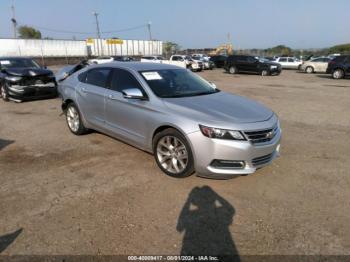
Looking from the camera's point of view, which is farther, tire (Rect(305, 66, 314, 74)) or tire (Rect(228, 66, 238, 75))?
tire (Rect(305, 66, 314, 74))

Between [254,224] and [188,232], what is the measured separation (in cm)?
74

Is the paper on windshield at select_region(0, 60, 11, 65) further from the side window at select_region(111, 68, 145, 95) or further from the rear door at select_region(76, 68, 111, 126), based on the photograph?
the side window at select_region(111, 68, 145, 95)

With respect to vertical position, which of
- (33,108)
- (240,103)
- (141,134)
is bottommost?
(33,108)

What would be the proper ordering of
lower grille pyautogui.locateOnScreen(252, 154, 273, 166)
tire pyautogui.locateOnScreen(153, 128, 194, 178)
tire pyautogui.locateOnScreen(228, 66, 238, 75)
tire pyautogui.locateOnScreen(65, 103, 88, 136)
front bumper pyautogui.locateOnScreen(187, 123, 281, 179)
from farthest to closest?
tire pyautogui.locateOnScreen(228, 66, 238, 75)
tire pyautogui.locateOnScreen(65, 103, 88, 136)
tire pyautogui.locateOnScreen(153, 128, 194, 178)
lower grille pyautogui.locateOnScreen(252, 154, 273, 166)
front bumper pyautogui.locateOnScreen(187, 123, 281, 179)

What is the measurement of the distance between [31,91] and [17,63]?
1636 mm

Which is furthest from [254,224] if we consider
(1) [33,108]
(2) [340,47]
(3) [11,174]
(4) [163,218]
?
(2) [340,47]

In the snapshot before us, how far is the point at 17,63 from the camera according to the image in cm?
1133

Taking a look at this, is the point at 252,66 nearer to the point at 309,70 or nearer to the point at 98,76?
the point at 309,70

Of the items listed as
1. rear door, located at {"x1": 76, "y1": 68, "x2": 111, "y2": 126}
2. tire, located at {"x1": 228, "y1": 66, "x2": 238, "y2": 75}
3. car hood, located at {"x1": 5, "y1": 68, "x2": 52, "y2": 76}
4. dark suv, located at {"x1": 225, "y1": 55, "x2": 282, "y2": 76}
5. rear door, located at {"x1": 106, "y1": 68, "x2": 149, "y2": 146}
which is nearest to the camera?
rear door, located at {"x1": 106, "y1": 68, "x2": 149, "y2": 146}

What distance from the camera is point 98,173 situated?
449 centimetres

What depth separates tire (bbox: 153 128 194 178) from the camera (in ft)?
13.1

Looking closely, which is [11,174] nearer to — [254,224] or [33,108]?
[254,224]

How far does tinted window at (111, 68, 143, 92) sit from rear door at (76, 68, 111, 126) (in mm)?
216

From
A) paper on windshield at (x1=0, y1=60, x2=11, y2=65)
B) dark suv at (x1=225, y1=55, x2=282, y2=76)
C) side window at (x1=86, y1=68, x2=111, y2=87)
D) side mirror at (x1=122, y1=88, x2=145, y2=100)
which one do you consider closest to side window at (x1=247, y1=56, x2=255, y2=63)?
dark suv at (x1=225, y1=55, x2=282, y2=76)
